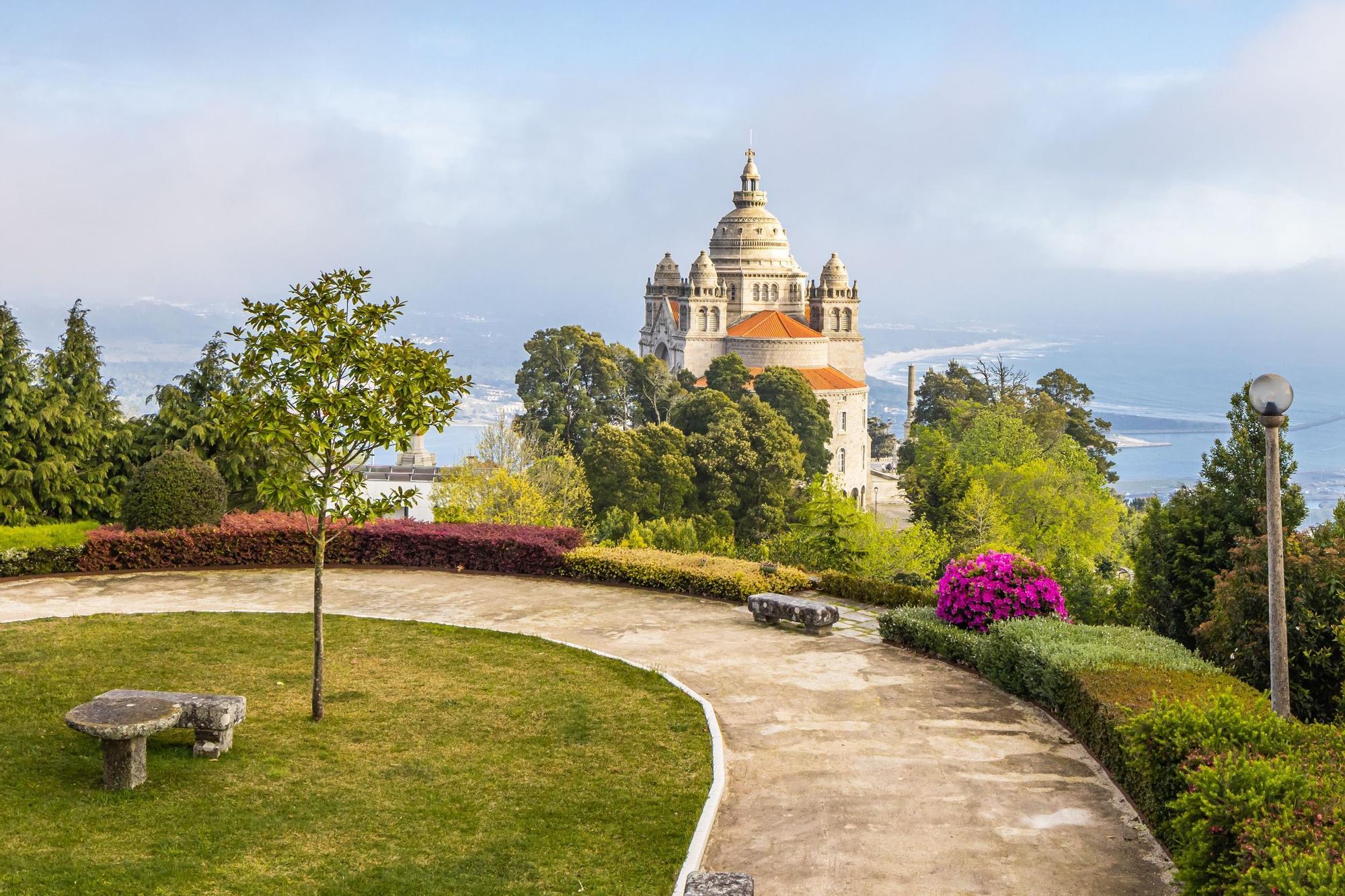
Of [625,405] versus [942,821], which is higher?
Answer: [625,405]

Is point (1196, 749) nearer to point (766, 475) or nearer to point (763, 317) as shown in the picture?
point (766, 475)

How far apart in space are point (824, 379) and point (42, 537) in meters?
71.5

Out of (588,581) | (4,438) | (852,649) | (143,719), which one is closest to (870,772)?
(852,649)

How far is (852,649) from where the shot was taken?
1590 centimetres

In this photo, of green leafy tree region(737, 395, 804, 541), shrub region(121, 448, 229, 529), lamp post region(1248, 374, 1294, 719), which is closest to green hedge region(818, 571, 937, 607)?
lamp post region(1248, 374, 1294, 719)

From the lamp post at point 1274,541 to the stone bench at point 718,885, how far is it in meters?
5.03

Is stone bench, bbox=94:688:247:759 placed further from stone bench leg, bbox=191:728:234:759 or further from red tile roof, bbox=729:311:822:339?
red tile roof, bbox=729:311:822:339

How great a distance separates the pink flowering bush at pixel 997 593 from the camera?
15.2 metres

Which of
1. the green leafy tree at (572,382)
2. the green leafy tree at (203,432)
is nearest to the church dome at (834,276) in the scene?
the green leafy tree at (572,382)

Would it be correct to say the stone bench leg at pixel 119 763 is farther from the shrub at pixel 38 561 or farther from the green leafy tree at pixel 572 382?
the green leafy tree at pixel 572 382

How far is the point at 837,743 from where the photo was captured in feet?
39.5

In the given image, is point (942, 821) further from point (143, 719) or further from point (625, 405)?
point (625, 405)

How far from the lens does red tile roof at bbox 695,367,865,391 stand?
8612 centimetres

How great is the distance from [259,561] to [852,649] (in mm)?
Result: 11127
